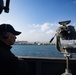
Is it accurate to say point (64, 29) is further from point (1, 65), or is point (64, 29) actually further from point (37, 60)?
point (1, 65)

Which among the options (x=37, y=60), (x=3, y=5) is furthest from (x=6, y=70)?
(x=37, y=60)

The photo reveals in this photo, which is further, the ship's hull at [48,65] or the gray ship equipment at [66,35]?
the ship's hull at [48,65]

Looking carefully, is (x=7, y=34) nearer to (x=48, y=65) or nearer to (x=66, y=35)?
(x=66, y=35)

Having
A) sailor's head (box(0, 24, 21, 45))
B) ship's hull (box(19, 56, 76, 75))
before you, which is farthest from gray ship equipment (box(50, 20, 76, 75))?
sailor's head (box(0, 24, 21, 45))

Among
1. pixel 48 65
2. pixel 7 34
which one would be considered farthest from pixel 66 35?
pixel 7 34

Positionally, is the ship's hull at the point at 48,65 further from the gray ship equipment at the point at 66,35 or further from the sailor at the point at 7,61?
the sailor at the point at 7,61

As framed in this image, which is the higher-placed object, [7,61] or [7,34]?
[7,34]

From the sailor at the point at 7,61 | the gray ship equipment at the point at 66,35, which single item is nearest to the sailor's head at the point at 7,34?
the sailor at the point at 7,61

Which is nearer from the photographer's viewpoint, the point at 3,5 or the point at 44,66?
the point at 3,5

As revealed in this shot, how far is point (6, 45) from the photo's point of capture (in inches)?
93.7

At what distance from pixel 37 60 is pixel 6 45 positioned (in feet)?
8.61

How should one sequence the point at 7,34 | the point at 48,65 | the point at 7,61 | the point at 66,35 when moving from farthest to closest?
the point at 48,65 → the point at 66,35 → the point at 7,34 → the point at 7,61

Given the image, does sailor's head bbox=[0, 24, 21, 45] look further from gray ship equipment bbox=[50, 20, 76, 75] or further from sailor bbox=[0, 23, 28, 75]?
gray ship equipment bbox=[50, 20, 76, 75]

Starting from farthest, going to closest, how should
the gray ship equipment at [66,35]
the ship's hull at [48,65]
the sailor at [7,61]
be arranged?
the ship's hull at [48,65]
the gray ship equipment at [66,35]
the sailor at [7,61]
